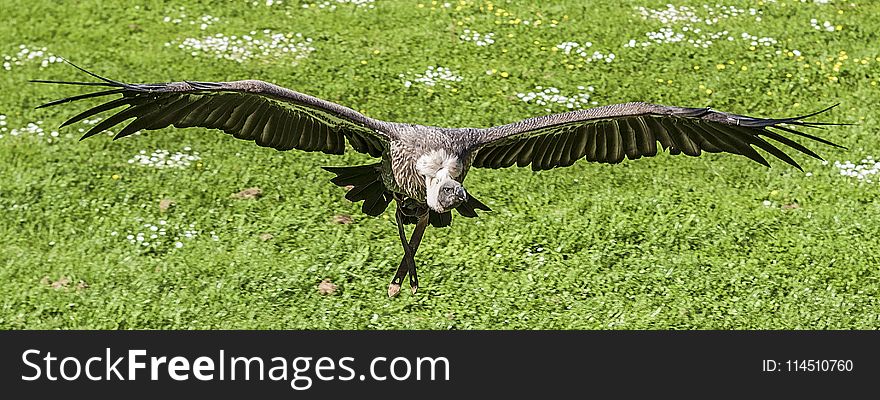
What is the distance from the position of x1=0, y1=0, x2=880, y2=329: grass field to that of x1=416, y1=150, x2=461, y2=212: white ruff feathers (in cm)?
404

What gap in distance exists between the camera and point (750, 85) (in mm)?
16406

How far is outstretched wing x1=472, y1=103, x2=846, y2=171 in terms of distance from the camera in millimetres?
8523

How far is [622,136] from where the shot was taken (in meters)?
9.21

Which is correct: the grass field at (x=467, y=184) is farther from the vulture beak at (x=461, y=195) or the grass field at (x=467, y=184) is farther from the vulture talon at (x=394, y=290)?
the vulture beak at (x=461, y=195)

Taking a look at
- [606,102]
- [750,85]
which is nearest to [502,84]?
[606,102]

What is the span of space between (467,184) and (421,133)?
5.74 meters

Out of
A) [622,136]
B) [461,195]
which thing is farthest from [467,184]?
[461,195]

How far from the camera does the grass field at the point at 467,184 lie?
1209cm

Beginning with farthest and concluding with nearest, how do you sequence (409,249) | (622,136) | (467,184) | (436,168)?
1. (467,184)
2. (409,249)
3. (622,136)
4. (436,168)

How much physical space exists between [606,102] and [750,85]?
2.36 metres

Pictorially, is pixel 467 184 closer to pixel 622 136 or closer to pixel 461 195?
A: pixel 622 136

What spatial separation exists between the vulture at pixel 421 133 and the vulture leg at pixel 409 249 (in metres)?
0.03

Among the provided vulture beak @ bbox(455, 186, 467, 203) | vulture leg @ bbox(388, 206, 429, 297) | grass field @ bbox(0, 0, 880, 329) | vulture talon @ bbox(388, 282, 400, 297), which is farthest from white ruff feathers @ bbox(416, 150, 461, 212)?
vulture talon @ bbox(388, 282, 400, 297)

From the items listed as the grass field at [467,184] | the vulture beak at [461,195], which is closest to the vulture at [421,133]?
the vulture beak at [461,195]
